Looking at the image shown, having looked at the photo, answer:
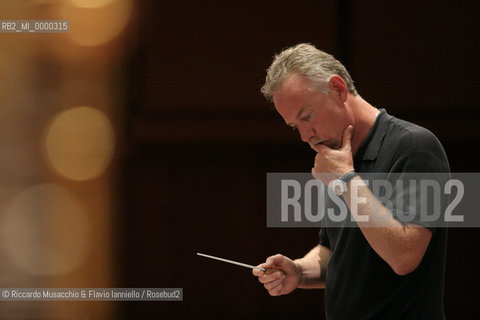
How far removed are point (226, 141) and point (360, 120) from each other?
1.05 metres

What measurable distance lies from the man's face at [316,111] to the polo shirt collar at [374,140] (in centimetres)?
5

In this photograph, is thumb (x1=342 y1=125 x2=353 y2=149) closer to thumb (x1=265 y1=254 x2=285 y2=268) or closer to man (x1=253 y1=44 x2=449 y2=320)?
man (x1=253 y1=44 x2=449 y2=320)

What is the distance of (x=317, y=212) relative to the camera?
2.26 meters

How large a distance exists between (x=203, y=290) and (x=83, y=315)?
1.55 feet

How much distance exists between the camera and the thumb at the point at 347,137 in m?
1.20

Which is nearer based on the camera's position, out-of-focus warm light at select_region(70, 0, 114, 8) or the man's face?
the man's face

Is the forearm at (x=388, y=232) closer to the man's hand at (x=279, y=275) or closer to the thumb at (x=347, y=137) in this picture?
the thumb at (x=347, y=137)

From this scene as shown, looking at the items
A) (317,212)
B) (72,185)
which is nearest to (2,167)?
(72,185)

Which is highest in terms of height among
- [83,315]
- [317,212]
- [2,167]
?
[2,167]

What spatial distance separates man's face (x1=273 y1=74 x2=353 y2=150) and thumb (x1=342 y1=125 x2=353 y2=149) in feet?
0.08

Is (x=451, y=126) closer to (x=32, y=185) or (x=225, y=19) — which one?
(x=225, y=19)

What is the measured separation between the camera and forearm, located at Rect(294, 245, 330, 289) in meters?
1.45

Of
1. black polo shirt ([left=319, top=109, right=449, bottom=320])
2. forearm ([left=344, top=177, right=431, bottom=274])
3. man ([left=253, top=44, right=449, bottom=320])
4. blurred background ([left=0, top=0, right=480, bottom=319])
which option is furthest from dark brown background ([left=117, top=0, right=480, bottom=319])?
forearm ([left=344, top=177, right=431, bottom=274])

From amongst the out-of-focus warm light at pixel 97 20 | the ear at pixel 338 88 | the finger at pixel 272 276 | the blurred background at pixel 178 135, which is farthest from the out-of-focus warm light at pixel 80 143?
the ear at pixel 338 88
